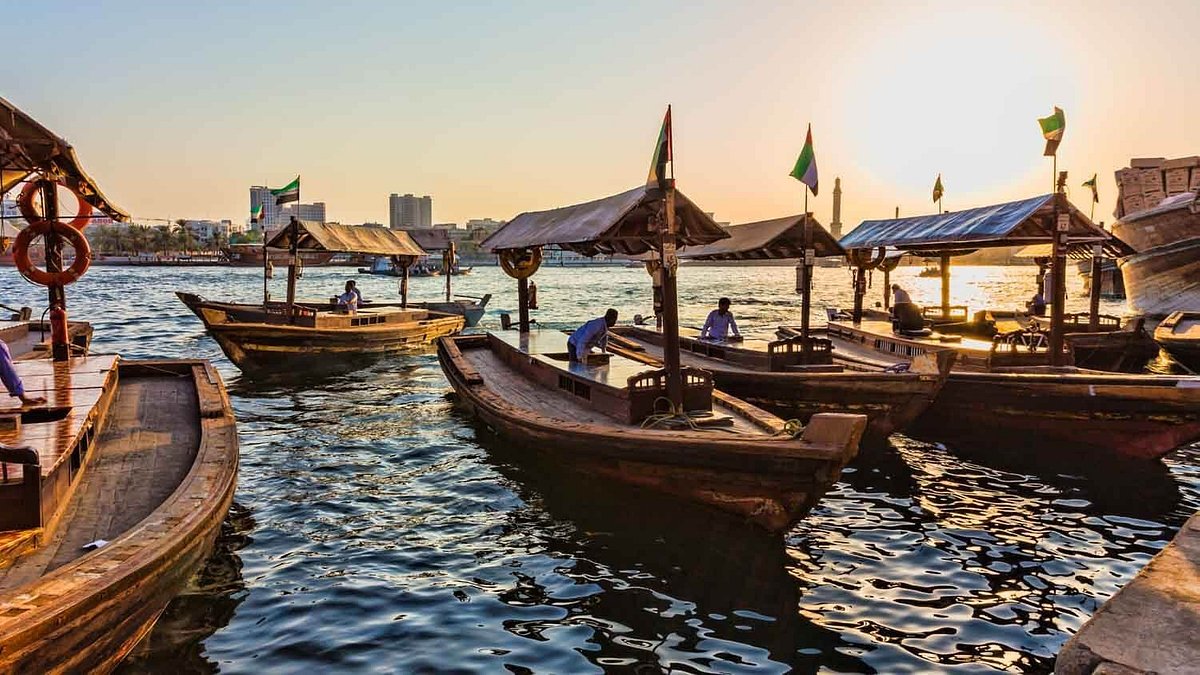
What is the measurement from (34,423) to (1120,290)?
6778 cm

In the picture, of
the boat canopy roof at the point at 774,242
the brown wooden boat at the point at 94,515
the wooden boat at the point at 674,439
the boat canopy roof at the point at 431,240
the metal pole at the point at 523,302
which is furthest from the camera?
the boat canopy roof at the point at 431,240

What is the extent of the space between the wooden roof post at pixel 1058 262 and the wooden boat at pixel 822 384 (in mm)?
2750

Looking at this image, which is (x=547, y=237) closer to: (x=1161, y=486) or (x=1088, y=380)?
(x=1088, y=380)

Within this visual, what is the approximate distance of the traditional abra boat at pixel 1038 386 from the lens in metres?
11.9

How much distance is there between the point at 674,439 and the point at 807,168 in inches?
255

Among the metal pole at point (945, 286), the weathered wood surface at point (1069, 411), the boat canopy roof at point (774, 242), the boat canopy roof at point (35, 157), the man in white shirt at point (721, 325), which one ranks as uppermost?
the boat canopy roof at point (35, 157)

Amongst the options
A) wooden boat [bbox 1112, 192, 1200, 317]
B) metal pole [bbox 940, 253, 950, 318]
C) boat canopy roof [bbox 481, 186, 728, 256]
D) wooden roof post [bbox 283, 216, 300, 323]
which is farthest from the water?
wooden boat [bbox 1112, 192, 1200, 317]

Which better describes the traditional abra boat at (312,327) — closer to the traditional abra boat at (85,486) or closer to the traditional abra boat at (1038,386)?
the traditional abra boat at (85,486)

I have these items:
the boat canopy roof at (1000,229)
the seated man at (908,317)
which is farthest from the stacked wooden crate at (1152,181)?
the seated man at (908,317)

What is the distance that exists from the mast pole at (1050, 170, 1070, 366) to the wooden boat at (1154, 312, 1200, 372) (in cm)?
918

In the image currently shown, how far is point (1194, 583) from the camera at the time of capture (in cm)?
504

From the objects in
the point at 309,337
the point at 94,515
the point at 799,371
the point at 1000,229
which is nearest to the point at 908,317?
the point at 1000,229

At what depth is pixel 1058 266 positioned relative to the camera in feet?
45.7

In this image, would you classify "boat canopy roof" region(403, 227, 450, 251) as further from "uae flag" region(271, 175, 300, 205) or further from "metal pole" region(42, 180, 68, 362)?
"metal pole" region(42, 180, 68, 362)
